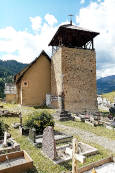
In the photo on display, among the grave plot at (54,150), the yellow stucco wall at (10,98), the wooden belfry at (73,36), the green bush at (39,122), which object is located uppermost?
the wooden belfry at (73,36)

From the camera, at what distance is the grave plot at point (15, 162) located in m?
5.28

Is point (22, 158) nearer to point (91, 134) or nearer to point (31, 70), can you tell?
point (91, 134)

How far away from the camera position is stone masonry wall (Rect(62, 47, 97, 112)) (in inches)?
832

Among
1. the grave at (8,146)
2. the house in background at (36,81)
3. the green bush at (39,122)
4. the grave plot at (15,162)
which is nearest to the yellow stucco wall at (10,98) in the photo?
the house in background at (36,81)

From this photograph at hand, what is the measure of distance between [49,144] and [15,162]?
1.58 m

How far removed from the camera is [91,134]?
10.6 m

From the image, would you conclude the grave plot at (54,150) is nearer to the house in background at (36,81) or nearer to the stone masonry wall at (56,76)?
the stone masonry wall at (56,76)

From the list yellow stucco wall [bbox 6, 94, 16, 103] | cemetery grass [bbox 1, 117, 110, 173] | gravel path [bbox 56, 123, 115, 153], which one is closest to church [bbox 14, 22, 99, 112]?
yellow stucco wall [bbox 6, 94, 16, 103]

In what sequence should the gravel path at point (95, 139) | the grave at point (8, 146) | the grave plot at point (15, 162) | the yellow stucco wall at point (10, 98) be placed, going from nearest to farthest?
the grave plot at point (15, 162) < the grave at point (8, 146) < the gravel path at point (95, 139) < the yellow stucco wall at point (10, 98)

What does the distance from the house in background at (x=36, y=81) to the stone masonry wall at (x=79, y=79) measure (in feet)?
14.1

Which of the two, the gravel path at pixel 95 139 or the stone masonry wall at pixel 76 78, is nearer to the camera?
the gravel path at pixel 95 139

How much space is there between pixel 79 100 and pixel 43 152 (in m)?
15.0

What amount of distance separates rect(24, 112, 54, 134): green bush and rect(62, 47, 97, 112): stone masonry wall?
10527 millimetres

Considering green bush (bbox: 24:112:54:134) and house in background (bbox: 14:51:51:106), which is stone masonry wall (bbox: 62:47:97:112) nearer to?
house in background (bbox: 14:51:51:106)
